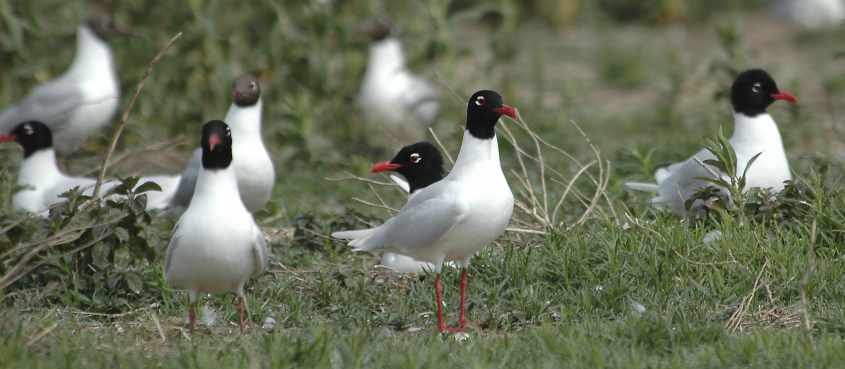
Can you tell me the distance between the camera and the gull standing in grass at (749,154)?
21.1 ft

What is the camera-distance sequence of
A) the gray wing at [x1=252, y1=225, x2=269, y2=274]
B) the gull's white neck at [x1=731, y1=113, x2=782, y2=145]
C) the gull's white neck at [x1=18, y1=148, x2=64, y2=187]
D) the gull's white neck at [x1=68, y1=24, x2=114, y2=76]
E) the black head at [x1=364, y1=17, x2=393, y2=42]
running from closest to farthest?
the gray wing at [x1=252, y1=225, x2=269, y2=274], the gull's white neck at [x1=731, y1=113, x2=782, y2=145], the gull's white neck at [x1=18, y1=148, x2=64, y2=187], the gull's white neck at [x1=68, y1=24, x2=114, y2=76], the black head at [x1=364, y1=17, x2=393, y2=42]

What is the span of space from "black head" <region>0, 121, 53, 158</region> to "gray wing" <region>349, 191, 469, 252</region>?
295cm

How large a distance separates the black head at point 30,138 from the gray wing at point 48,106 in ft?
3.18

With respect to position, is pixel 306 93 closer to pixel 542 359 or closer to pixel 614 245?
pixel 614 245

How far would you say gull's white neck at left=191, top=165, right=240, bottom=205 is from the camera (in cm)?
508

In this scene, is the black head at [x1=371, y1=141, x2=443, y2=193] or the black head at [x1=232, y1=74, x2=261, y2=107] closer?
the black head at [x1=371, y1=141, x2=443, y2=193]

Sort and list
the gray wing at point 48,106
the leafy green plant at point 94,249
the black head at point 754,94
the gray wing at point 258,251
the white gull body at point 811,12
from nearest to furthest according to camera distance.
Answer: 1. the gray wing at point 258,251
2. the leafy green plant at point 94,249
3. the black head at point 754,94
4. the gray wing at point 48,106
5. the white gull body at point 811,12

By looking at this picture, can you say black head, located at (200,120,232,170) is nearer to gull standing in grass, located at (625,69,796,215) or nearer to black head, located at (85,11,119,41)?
gull standing in grass, located at (625,69,796,215)

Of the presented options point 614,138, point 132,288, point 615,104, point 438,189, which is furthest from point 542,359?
point 615,104

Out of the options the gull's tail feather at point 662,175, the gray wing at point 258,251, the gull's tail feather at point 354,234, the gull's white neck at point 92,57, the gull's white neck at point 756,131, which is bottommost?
the gull's tail feather at point 662,175

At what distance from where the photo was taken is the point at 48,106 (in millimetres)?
9062

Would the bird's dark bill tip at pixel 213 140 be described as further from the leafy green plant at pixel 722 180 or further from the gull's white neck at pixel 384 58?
the gull's white neck at pixel 384 58

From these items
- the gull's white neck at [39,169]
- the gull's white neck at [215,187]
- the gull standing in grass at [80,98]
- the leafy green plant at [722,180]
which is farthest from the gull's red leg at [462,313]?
the gull standing in grass at [80,98]

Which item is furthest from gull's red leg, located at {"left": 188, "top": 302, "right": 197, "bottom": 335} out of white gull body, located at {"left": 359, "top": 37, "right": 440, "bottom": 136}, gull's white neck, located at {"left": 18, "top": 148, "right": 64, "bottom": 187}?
white gull body, located at {"left": 359, "top": 37, "right": 440, "bottom": 136}
